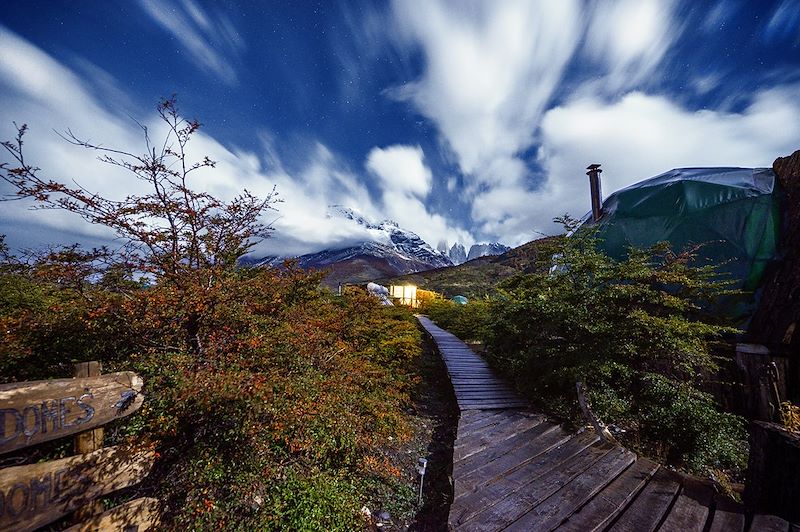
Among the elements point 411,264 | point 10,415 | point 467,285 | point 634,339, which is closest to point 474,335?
point 634,339

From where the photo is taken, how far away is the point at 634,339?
240 inches

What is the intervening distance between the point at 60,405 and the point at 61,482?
2.10 ft

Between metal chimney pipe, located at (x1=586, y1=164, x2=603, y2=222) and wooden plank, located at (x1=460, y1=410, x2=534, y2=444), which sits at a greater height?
metal chimney pipe, located at (x1=586, y1=164, x2=603, y2=222)

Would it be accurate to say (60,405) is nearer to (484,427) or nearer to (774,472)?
(484,427)

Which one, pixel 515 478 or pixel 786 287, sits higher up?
pixel 786 287

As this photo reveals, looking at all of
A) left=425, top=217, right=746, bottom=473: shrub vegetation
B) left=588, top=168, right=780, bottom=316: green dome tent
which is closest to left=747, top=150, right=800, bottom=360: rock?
left=588, top=168, right=780, bottom=316: green dome tent

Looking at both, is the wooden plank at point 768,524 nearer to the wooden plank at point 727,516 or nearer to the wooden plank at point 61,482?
the wooden plank at point 727,516

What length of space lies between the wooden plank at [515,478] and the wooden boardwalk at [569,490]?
0.01m

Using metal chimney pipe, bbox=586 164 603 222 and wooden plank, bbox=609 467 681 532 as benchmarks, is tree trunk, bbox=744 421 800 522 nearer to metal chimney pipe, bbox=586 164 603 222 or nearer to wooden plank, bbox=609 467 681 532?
wooden plank, bbox=609 467 681 532

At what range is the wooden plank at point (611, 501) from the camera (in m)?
3.02

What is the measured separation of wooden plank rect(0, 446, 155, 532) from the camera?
199 cm

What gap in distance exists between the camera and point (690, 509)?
10.3ft

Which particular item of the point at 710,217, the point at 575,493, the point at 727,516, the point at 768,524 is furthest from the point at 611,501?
the point at 710,217

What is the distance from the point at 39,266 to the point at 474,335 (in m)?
14.9
